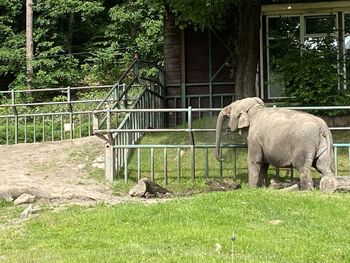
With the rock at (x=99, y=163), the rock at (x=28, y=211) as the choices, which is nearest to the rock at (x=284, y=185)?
the rock at (x=99, y=163)

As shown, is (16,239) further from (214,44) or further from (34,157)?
(214,44)

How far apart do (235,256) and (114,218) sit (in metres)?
2.83

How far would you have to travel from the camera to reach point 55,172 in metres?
14.0

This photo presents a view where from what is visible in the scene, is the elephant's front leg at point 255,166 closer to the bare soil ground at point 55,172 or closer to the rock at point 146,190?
the rock at point 146,190

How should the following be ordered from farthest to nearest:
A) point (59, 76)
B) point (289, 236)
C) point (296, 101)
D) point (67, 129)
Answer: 1. point (59, 76)
2. point (67, 129)
3. point (296, 101)
4. point (289, 236)

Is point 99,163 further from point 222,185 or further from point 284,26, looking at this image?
point 284,26

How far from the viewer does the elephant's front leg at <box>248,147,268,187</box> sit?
11992 mm

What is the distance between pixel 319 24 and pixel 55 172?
10207 millimetres

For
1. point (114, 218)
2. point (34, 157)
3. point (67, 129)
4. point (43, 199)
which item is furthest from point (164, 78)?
point (114, 218)

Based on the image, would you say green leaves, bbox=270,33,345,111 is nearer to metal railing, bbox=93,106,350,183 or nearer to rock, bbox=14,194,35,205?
metal railing, bbox=93,106,350,183

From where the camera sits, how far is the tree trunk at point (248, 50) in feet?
54.1

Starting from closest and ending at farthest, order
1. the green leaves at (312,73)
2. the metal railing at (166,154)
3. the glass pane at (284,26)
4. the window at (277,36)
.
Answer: the metal railing at (166,154) → the green leaves at (312,73) → the window at (277,36) → the glass pane at (284,26)

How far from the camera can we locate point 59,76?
3475cm

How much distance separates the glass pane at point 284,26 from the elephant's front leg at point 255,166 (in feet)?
28.0
